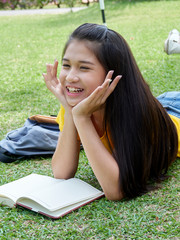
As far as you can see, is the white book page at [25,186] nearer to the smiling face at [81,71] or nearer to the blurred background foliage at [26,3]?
the smiling face at [81,71]

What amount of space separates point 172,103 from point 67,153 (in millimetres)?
1152

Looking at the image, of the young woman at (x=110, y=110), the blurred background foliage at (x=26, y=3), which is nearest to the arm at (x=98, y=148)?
the young woman at (x=110, y=110)

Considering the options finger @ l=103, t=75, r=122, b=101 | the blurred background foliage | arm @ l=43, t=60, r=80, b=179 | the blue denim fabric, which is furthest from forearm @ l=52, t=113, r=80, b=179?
the blurred background foliage

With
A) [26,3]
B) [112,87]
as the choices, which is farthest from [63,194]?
[26,3]

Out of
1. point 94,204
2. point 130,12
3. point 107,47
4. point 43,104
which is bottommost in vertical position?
point 130,12

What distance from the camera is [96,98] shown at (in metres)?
2.39

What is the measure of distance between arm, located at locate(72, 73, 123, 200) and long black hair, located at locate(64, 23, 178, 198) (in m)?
0.05

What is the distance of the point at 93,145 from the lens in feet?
8.08

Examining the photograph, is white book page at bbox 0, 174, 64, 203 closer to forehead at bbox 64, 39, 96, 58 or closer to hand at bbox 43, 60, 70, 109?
hand at bbox 43, 60, 70, 109

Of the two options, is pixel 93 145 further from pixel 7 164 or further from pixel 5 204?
pixel 7 164

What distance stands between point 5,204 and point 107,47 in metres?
1.12

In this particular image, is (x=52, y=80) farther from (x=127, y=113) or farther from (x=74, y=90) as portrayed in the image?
(x=127, y=113)

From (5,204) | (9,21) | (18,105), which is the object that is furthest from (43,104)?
(9,21)

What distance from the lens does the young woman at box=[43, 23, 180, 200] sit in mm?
2465
